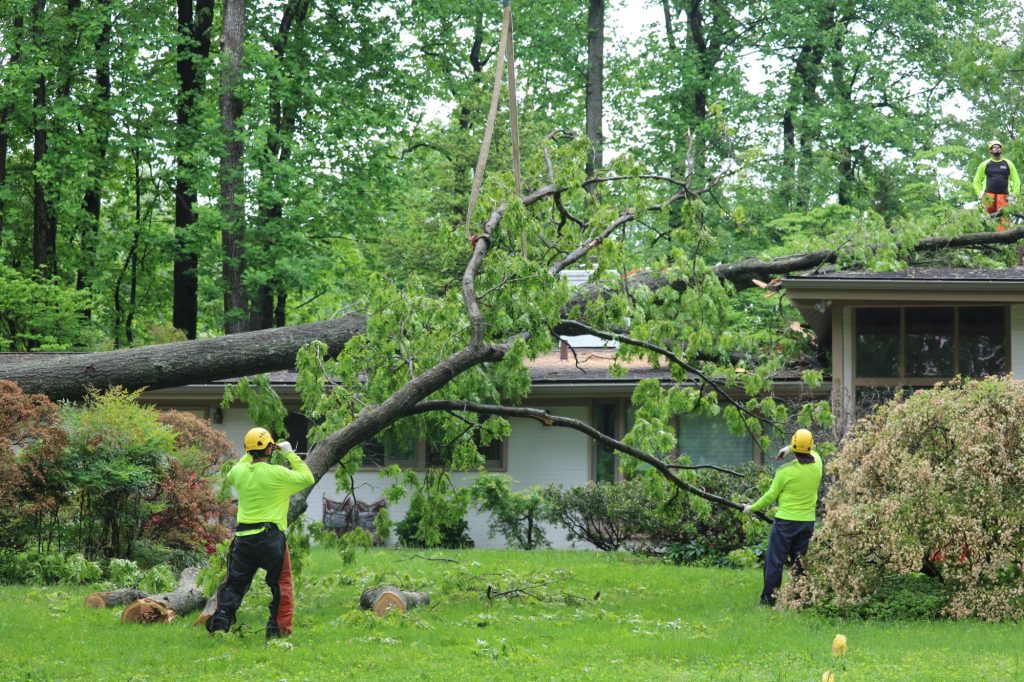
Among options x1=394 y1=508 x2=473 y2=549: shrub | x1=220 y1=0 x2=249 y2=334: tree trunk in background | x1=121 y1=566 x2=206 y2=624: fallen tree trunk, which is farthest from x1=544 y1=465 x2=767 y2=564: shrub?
x1=220 y1=0 x2=249 y2=334: tree trunk in background

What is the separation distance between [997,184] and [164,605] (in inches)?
512

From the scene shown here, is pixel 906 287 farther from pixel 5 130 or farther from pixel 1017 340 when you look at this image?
pixel 5 130

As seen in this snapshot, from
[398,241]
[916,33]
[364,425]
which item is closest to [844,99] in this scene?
[916,33]

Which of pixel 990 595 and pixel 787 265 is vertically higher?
pixel 787 265

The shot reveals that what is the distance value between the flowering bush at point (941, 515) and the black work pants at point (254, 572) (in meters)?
4.39

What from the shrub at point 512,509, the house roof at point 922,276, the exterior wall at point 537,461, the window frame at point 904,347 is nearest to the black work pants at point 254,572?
the shrub at point 512,509

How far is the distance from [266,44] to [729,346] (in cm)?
1943

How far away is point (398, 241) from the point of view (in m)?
25.3

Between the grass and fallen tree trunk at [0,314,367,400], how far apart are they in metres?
2.60

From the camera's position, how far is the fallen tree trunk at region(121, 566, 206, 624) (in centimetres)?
1070

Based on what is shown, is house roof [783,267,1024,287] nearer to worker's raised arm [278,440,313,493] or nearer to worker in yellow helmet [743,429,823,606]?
worker in yellow helmet [743,429,823,606]

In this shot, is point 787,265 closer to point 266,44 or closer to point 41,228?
point 266,44

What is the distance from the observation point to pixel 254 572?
9852 millimetres

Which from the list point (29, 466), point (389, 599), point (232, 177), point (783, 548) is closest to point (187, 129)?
point (232, 177)
